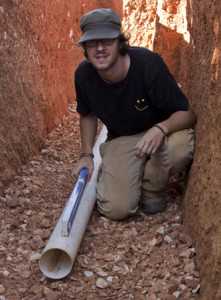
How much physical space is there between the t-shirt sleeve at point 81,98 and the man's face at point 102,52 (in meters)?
0.31

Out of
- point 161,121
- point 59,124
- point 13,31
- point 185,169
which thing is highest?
point 13,31

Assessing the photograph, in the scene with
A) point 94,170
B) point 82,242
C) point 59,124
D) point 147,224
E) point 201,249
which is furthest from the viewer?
point 59,124

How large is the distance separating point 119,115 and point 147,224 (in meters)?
0.58

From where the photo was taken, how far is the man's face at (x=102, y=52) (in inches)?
98.5

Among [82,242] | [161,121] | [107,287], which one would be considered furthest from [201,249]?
[161,121]

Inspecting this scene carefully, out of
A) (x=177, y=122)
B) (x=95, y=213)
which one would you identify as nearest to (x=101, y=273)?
(x=95, y=213)

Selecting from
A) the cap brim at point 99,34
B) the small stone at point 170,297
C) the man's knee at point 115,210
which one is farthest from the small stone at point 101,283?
the cap brim at point 99,34

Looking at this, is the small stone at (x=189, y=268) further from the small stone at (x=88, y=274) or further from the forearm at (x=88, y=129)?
the forearm at (x=88, y=129)

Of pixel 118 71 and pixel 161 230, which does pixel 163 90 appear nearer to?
pixel 118 71

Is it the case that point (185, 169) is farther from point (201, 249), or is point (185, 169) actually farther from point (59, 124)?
point (59, 124)

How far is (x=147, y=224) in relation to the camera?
2.74m

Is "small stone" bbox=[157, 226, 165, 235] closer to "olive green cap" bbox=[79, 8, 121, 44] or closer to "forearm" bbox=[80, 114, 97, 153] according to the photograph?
"forearm" bbox=[80, 114, 97, 153]

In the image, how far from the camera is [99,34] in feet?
8.11

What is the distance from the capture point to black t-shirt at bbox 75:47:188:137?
261 centimetres
